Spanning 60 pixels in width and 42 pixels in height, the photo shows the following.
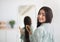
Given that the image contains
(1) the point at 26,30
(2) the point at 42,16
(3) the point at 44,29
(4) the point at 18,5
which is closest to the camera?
(3) the point at 44,29

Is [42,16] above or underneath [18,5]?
underneath

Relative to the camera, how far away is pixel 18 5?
2.39m

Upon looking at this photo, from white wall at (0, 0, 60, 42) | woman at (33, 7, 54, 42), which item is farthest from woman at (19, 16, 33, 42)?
woman at (33, 7, 54, 42)

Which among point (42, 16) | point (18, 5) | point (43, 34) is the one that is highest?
point (18, 5)

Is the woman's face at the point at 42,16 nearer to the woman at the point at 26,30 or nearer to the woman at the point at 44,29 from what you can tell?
the woman at the point at 44,29

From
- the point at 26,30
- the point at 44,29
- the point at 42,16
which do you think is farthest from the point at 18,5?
the point at 44,29

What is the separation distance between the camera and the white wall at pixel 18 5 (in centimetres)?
229

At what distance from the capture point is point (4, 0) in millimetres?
2426

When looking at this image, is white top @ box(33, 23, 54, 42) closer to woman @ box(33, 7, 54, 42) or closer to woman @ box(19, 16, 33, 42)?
woman @ box(33, 7, 54, 42)

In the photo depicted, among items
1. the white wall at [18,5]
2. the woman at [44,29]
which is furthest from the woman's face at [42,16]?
the white wall at [18,5]

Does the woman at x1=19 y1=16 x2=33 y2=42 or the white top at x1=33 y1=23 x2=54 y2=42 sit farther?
the woman at x1=19 y1=16 x2=33 y2=42

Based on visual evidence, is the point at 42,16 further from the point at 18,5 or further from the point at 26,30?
the point at 18,5

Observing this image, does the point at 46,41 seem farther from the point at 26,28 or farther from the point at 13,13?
the point at 13,13

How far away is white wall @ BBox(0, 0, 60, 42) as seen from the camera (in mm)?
2285
